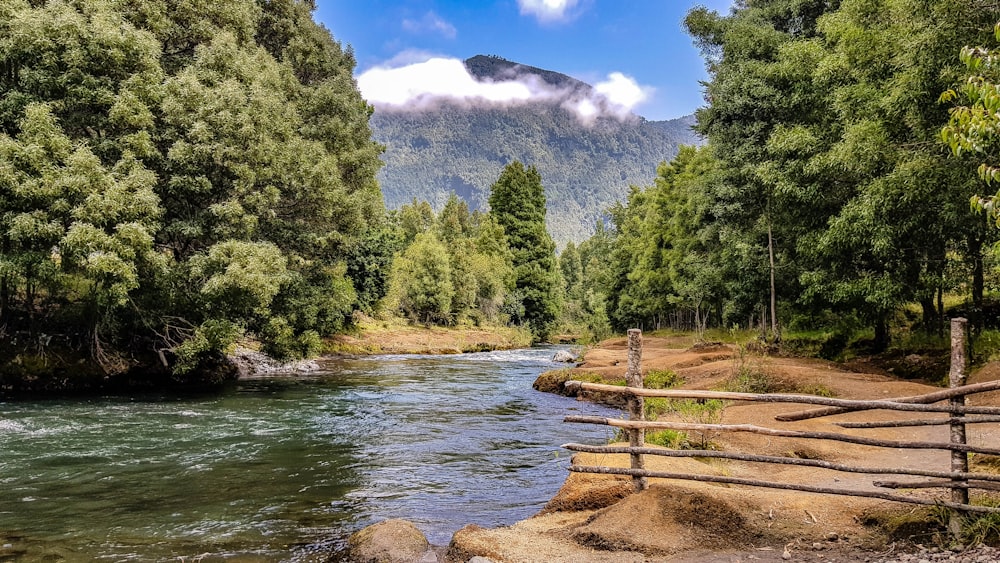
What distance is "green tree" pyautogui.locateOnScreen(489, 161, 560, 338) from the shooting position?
6875 cm

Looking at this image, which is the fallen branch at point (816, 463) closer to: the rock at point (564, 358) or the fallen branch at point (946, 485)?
the fallen branch at point (946, 485)

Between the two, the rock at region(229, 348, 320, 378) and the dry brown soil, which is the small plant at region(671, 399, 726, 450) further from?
the rock at region(229, 348, 320, 378)

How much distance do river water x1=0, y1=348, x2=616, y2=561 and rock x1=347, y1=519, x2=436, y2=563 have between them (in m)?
0.48

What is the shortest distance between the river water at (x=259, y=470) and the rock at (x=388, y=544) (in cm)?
48

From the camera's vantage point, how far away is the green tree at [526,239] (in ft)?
226

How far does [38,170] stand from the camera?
1633 centimetres

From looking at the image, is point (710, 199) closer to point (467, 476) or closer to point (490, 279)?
point (467, 476)

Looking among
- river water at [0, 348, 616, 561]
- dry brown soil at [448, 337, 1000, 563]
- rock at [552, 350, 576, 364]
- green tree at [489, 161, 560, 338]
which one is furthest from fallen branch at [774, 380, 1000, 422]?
green tree at [489, 161, 560, 338]

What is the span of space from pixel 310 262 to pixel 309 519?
714 inches

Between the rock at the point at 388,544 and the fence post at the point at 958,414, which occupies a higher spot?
the fence post at the point at 958,414

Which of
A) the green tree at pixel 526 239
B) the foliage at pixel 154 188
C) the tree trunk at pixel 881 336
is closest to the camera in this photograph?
the foliage at pixel 154 188

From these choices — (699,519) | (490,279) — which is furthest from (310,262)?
(490,279)

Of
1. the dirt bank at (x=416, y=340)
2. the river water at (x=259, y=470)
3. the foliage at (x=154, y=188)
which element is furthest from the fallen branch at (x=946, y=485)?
the dirt bank at (x=416, y=340)

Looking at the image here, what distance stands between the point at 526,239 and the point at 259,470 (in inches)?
2353
